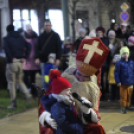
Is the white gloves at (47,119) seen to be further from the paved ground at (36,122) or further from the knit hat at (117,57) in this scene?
the knit hat at (117,57)

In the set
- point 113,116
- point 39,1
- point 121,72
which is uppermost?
point 39,1

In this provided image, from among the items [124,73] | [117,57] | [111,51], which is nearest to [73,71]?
[124,73]

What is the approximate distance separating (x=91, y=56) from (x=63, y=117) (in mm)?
749

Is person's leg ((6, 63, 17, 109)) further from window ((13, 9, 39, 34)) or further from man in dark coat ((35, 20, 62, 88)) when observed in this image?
window ((13, 9, 39, 34))

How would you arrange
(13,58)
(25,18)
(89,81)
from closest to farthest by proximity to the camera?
(89,81) < (13,58) < (25,18)

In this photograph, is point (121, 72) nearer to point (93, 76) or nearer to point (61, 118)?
point (93, 76)

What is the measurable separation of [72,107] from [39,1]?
19881 millimetres

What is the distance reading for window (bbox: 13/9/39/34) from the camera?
26453mm

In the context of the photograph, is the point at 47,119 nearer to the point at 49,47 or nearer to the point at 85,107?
the point at 85,107

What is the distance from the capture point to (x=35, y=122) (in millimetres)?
7582

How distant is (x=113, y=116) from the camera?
7980 mm

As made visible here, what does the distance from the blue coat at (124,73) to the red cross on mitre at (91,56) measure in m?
3.92

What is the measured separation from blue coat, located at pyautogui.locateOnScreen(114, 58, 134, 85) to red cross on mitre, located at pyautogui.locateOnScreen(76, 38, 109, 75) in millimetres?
3925

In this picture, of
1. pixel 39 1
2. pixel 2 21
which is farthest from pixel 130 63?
pixel 2 21
